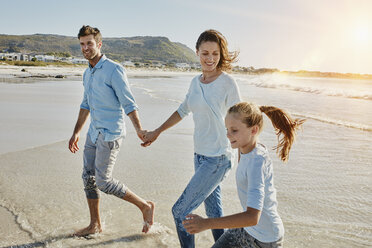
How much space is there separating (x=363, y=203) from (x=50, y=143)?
5.78m

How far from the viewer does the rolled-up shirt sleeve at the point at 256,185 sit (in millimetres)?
1833

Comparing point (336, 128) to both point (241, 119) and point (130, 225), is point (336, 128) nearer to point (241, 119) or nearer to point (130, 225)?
point (130, 225)

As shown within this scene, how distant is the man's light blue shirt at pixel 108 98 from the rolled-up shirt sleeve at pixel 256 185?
173 cm

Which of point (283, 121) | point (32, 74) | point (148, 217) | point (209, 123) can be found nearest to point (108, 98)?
point (209, 123)

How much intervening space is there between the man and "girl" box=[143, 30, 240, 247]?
88 centimetres

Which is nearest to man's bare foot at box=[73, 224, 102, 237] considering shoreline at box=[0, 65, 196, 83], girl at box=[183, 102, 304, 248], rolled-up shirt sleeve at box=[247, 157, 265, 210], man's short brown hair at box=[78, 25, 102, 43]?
girl at box=[183, 102, 304, 248]

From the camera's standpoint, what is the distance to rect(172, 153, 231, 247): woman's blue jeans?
100 inches

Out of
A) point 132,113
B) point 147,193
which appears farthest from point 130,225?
point 132,113

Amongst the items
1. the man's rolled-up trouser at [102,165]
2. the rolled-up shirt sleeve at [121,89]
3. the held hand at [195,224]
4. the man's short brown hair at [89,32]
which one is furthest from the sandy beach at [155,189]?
the man's short brown hair at [89,32]

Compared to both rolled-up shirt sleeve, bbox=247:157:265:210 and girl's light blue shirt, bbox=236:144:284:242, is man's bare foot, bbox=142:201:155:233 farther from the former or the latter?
rolled-up shirt sleeve, bbox=247:157:265:210

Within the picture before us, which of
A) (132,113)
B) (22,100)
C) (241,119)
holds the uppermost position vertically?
(241,119)

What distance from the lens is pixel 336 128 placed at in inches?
385

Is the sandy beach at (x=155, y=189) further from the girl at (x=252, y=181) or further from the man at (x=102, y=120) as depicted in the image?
the girl at (x=252, y=181)

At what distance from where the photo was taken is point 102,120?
328 centimetres
